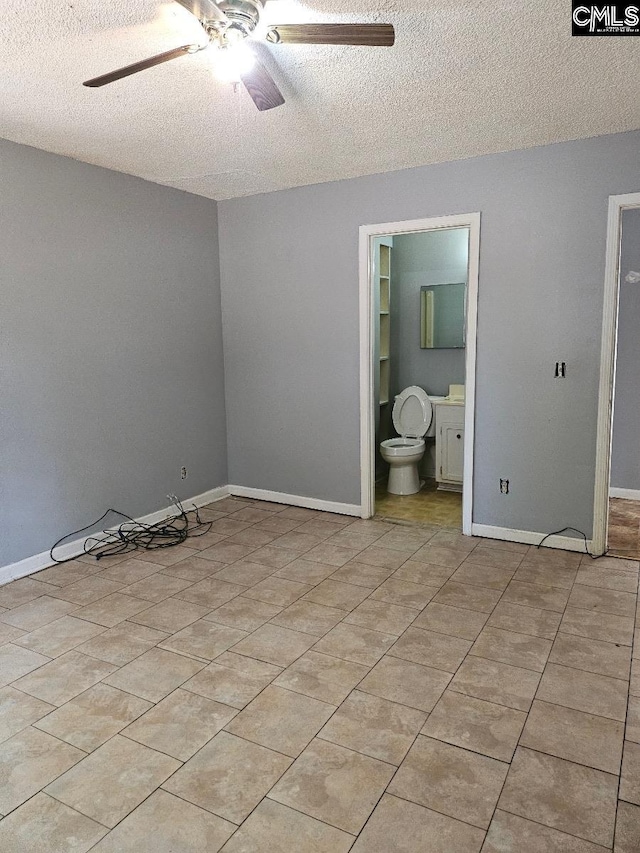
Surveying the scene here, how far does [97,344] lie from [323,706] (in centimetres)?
265

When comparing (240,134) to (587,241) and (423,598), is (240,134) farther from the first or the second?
(423,598)

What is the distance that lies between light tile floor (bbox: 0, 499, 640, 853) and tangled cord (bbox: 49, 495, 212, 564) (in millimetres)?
221

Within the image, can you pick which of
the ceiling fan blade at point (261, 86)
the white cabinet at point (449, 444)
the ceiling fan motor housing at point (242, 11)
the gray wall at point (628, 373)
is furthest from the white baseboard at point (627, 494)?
the ceiling fan motor housing at point (242, 11)

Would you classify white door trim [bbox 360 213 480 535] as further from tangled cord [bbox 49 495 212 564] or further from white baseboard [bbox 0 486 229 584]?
white baseboard [bbox 0 486 229 584]

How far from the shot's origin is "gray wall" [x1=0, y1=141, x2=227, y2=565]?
3307mm

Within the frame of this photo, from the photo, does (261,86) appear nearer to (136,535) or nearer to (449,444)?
(136,535)

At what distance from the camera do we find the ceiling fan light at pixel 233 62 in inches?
80.3

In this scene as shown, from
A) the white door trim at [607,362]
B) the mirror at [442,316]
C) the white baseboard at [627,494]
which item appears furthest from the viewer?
the mirror at [442,316]

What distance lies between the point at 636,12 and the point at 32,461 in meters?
3.50

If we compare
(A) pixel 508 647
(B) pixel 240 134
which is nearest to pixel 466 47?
(B) pixel 240 134

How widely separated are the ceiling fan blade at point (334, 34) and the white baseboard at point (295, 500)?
10.3 feet

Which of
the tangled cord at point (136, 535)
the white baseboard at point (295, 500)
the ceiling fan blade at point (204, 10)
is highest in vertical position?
the ceiling fan blade at point (204, 10)

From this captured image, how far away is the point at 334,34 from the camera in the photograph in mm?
1780

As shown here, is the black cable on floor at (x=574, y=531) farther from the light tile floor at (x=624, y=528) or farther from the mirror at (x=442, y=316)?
the mirror at (x=442, y=316)
